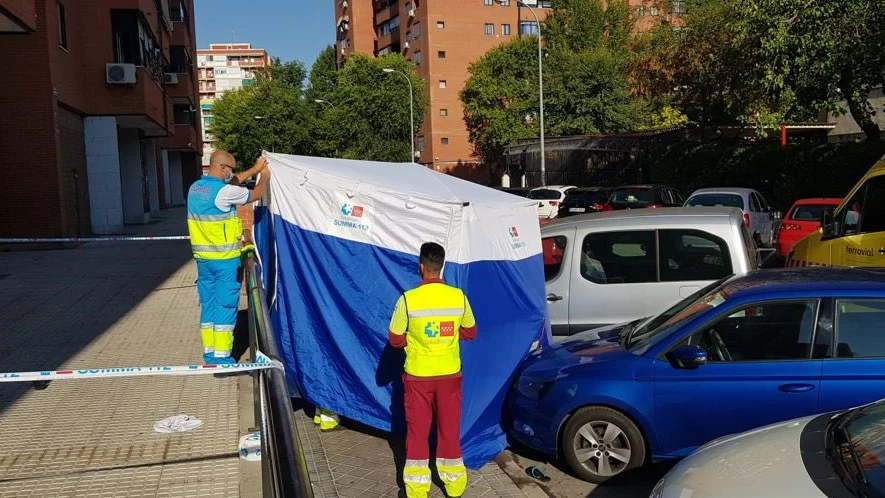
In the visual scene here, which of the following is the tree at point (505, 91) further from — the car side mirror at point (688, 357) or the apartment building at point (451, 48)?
the car side mirror at point (688, 357)

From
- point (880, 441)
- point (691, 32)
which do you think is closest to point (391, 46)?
point (691, 32)

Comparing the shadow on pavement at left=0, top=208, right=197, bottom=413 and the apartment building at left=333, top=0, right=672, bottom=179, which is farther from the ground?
the apartment building at left=333, top=0, right=672, bottom=179

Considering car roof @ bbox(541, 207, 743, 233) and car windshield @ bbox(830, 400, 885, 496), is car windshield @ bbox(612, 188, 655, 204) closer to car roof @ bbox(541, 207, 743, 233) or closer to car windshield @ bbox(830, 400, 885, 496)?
car roof @ bbox(541, 207, 743, 233)

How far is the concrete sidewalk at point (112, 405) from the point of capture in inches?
187

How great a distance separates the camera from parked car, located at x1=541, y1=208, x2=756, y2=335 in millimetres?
7340

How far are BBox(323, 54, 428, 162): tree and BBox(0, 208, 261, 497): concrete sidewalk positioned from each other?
48858 millimetres

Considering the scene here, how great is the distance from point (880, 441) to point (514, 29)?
234ft

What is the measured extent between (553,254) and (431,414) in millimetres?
3328

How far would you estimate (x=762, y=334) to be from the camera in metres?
5.20

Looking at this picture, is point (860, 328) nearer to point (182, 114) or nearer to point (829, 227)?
point (829, 227)

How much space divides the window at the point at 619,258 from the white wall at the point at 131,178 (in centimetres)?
2490

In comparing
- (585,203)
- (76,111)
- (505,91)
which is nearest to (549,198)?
(585,203)

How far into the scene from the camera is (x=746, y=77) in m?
21.5

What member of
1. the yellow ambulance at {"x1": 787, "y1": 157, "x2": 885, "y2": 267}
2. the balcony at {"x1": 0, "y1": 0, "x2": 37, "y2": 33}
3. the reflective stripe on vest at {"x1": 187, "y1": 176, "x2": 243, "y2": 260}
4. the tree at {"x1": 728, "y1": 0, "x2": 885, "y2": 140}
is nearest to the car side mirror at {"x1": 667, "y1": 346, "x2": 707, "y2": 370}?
the reflective stripe on vest at {"x1": 187, "y1": 176, "x2": 243, "y2": 260}
